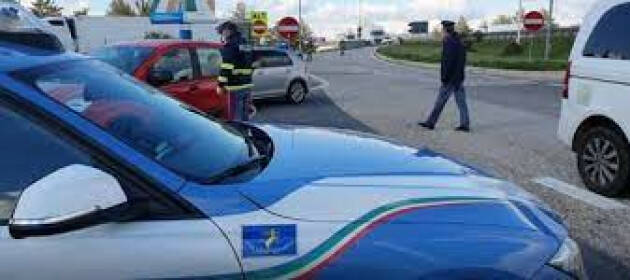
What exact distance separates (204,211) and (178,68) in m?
9.96

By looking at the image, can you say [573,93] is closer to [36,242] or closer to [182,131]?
[182,131]

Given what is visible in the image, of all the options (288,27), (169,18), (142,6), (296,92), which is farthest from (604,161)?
(142,6)

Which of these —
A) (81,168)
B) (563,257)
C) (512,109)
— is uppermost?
(81,168)

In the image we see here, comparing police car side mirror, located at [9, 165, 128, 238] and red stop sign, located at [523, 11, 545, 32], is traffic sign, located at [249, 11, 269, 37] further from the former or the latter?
police car side mirror, located at [9, 165, 128, 238]

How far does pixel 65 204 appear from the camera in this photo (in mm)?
2527

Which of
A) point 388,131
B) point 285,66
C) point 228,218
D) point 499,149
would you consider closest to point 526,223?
point 228,218

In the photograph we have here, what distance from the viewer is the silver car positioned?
18.8 m

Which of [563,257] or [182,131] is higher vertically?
[182,131]

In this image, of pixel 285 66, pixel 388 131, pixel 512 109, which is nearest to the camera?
Answer: pixel 388 131

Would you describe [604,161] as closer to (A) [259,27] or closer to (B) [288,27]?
(A) [259,27]

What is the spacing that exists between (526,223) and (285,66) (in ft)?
54.1

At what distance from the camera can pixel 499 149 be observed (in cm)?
1110

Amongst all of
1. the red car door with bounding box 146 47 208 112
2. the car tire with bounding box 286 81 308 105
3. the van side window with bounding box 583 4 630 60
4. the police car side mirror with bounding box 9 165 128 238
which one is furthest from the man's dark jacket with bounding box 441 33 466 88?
the police car side mirror with bounding box 9 165 128 238

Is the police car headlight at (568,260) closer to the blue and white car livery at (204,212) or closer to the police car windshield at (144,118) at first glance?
the blue and white car livery at (204,212)
